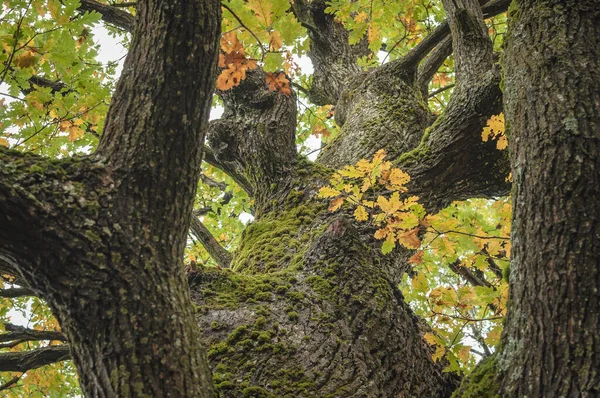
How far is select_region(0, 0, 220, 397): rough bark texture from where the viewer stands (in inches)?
62.6

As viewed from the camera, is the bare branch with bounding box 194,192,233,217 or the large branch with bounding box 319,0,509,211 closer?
the large branch with bounding box 319,0,509,211

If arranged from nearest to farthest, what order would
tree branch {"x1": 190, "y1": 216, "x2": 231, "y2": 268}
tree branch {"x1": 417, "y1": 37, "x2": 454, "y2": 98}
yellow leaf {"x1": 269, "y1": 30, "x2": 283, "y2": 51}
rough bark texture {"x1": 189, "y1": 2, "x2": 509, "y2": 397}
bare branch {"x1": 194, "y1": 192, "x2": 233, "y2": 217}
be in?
rough bark texture {"x1": 189, "y1": 2, "x2": 509, "y2": 397} < yellow leaf {"x1": 269, "y1": 30, "x2": 283, "y2": 51} < tree branch {"x1": 190, "y1": 216, "x2": 231, "y2": 268} < tree branch {"x1": 417, "y1": 37, "x2": 454, "y2": 98} < bare branch {"x1": 194, "y1": 192, "x2": 233, "y2": 217}

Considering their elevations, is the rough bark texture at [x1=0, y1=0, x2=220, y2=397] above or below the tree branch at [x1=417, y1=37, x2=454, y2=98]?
below

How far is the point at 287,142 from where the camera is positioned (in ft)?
13.3

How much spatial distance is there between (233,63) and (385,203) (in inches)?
50.4

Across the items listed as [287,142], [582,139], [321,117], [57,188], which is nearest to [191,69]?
[57,188]

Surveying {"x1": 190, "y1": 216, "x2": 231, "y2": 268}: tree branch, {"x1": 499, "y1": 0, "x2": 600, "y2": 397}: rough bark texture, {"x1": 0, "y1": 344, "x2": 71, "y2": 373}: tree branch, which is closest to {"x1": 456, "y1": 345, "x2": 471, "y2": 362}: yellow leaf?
{"x1": 499, "y1": 0, "x2": 600, "y2": 397}: rough bark texture

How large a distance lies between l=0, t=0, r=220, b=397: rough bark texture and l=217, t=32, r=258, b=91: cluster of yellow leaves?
0.86m

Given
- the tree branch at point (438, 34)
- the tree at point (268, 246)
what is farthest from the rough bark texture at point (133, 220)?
the tree branch at point (438, 34)

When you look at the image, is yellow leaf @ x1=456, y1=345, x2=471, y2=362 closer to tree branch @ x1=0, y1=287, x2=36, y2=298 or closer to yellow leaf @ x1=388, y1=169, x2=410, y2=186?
yellow leaf @ x1=388, y1=169, x2=410, y2=186

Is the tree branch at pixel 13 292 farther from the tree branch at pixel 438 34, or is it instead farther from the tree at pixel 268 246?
the tree branch at pixel 438 34

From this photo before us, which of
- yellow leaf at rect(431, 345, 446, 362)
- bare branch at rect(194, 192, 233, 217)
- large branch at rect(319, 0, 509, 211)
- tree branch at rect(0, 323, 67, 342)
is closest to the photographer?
yellow leaf at rect(431, 345, 446, 362)

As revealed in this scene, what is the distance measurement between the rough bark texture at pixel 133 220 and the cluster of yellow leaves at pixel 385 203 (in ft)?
4.39

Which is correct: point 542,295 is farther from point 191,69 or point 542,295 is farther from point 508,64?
point 191,69
